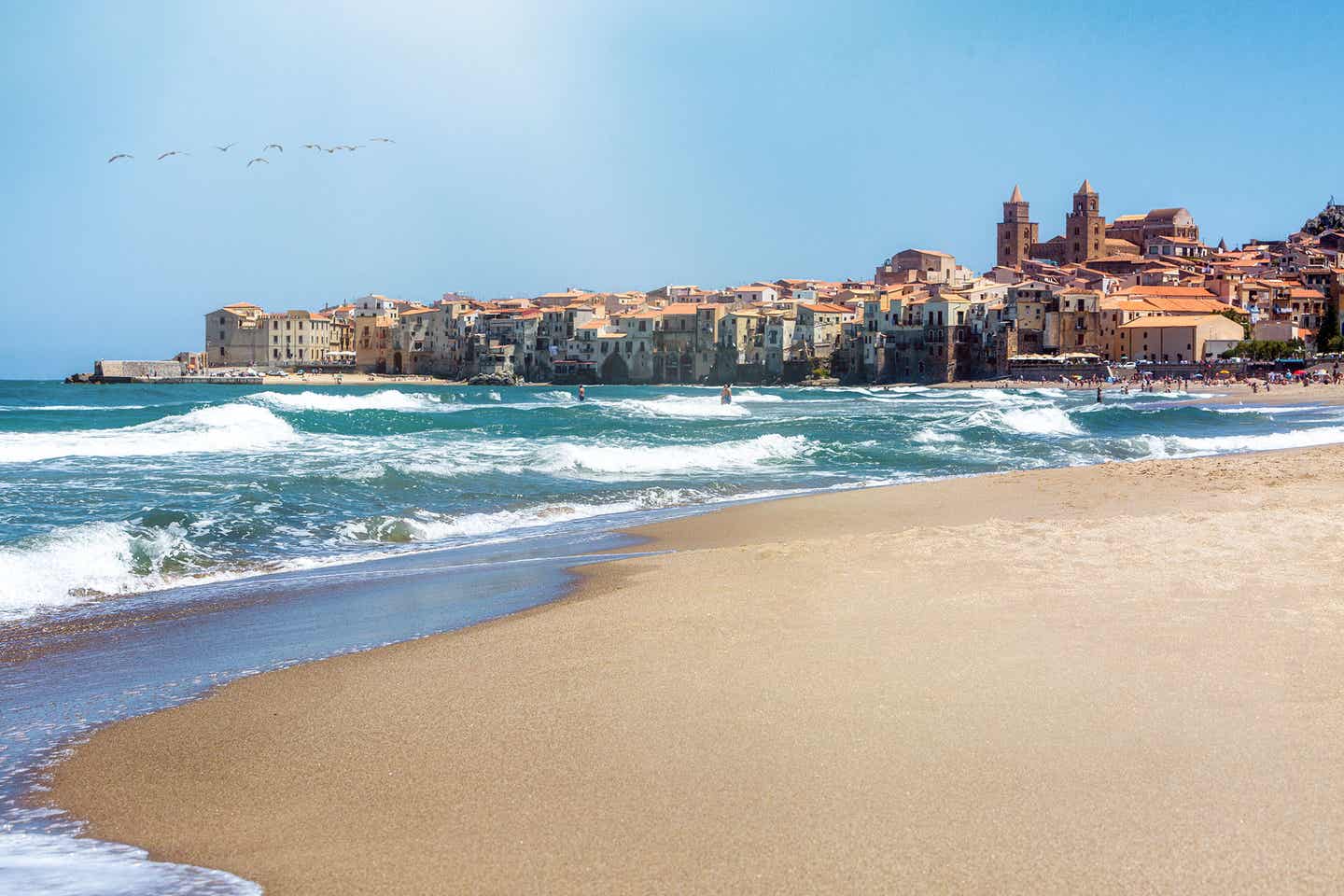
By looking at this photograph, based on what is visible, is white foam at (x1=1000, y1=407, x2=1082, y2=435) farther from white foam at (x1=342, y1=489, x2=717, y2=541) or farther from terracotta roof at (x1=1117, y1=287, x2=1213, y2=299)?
terracotta roof at (x1=1117, y1=287, x2=1213, y2=299)

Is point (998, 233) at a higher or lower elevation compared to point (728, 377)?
higher

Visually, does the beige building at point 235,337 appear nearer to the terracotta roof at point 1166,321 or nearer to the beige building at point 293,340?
the beige building at point 293,340

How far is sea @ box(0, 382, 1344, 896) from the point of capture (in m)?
5.84

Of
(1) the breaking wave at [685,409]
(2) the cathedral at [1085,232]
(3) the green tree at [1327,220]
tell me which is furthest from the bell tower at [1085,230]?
(1) the breaking wave at [685,409]

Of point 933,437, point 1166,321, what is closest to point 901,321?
point 1166,321

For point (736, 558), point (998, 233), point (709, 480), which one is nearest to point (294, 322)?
point (998, 233)

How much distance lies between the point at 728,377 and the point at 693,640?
338 ft

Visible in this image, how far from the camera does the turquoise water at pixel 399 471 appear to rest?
10977mm

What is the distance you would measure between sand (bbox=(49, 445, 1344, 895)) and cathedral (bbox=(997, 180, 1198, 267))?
14001 cm

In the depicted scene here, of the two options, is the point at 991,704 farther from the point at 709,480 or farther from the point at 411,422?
the point at 411,422

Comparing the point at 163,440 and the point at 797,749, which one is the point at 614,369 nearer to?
the point at 163,440

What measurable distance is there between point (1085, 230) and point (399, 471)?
446 ft

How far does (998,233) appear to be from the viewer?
151875mm

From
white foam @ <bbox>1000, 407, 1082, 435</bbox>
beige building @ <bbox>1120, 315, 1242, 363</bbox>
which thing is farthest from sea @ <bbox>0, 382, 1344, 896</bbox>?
beige building @ <bbox>1120, 315, 1242, 363</bbox>
